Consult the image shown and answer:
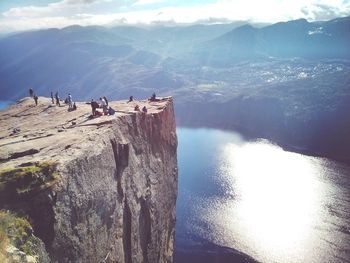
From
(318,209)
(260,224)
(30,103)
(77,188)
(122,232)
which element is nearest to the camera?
(77,188)

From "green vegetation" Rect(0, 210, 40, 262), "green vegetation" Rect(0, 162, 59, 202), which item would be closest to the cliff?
"green vegetation" Rect(0, 162, 59, 202)

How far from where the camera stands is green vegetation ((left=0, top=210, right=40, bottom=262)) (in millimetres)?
29606

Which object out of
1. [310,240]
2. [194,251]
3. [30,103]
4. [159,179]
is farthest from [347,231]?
[30,103]

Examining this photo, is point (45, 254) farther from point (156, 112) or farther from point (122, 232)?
point (156, 112)

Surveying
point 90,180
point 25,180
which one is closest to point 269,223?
point 90,180

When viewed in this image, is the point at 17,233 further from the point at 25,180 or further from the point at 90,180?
the point at 90,180

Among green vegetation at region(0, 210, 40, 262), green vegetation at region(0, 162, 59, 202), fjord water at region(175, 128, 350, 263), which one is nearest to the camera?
green vegetation at region(0, 210, 40, 262)

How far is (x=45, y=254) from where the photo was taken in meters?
32.3

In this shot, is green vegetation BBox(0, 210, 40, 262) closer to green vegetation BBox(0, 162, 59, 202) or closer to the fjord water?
green vegetation BBox(0, 162, 59, 202)

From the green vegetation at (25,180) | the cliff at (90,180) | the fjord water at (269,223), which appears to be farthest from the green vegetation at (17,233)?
the fjord water at (269,223)

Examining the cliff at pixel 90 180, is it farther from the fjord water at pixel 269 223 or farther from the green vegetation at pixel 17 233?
the fjord water at pixel 269 223

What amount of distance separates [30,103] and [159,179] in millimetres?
34568

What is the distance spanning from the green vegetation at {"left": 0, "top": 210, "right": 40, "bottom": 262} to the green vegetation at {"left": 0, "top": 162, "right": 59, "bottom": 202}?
90.9 inches

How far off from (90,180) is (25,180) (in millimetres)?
7841
